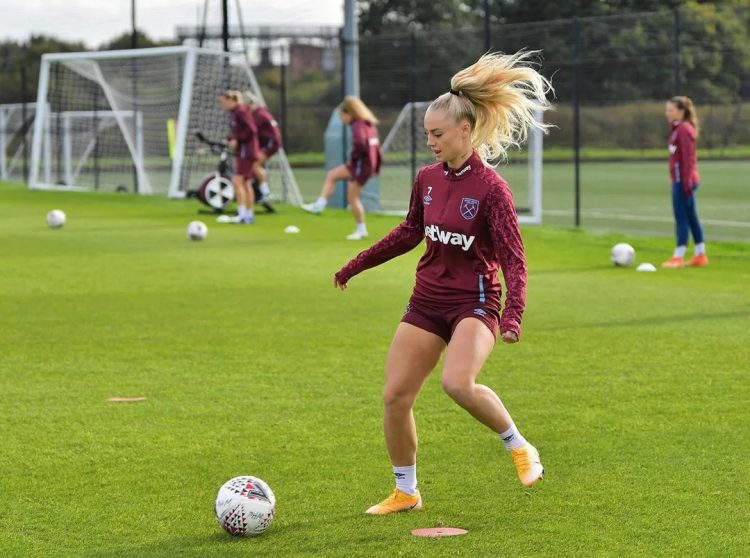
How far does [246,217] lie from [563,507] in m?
16.6

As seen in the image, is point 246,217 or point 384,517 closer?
point 384,517

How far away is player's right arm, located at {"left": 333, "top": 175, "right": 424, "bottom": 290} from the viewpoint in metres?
5.86

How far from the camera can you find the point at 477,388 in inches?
216

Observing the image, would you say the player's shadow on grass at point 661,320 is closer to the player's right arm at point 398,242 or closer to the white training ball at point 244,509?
the player's right arm at point 398,242

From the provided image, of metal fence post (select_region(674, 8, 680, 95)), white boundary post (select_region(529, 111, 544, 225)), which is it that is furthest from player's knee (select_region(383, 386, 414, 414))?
white boundary post (select_region(529, 111, 544, 225))

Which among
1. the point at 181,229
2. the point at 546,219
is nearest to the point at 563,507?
the point at 181,229

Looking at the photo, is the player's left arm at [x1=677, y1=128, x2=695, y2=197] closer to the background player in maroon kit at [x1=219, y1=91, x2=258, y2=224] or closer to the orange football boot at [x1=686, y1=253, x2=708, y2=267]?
the orange football boot at [x1=686, y1=253, x2=708, y2=267]

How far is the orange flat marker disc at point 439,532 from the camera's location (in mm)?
5301

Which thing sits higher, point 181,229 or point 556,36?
point 556,36

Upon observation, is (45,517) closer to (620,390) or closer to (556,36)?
(620,390)

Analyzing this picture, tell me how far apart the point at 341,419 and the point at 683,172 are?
8.54 meters

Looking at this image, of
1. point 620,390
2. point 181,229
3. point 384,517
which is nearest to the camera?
point 384,517

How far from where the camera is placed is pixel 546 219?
23594 mm

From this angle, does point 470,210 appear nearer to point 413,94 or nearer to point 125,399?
point 125,399
